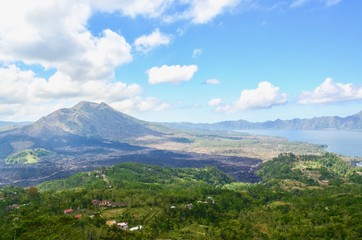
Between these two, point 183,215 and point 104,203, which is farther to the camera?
point 104,203

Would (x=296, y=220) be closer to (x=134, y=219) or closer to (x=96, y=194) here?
(x=134, y=219)

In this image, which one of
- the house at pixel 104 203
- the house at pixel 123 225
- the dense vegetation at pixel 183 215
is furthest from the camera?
the house at pixel 104 203

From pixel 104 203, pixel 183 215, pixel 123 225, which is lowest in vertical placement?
pixel 183 215

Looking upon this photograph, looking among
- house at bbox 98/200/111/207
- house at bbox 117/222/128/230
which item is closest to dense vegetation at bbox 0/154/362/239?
house at bbox 98/200/111/207

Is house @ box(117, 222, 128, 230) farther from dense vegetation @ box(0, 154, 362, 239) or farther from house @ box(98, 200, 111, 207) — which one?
house @ box(98, 200, 111, 207)

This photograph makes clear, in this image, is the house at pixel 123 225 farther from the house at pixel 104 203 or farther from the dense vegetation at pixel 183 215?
the house at pixel 104 203

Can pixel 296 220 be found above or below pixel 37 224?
below

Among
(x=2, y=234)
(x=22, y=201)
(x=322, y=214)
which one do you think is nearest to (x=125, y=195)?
(x=22, y=201)

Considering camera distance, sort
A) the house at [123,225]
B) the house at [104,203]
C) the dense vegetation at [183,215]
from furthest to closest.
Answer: the house at [104,203], the house at [123,225], the dense vegetation at [183,215]

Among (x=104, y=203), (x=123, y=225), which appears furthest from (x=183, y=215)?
(x=104, y=203)

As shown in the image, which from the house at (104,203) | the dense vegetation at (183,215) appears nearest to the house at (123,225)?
the dense vegetation at (183,215)

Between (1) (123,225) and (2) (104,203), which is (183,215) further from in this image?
(2) (104,203)
